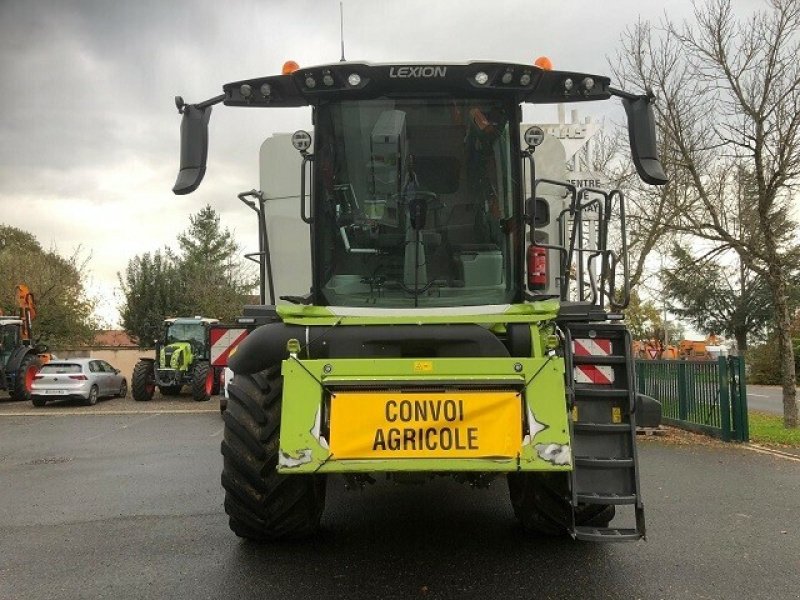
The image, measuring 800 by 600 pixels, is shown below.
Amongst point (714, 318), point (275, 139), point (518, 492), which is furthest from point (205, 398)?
point (714, 318)

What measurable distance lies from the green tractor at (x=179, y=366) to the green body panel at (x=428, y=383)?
17685 mm

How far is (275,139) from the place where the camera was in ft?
22.8

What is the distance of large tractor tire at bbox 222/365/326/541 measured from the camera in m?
4.72

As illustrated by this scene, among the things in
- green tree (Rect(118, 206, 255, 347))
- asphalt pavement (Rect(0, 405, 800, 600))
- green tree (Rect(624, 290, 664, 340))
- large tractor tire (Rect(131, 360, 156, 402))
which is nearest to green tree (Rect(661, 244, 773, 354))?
green tree (Rect(624, 290, 664, 340))

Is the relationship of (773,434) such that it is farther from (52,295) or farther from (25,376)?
(52,295)

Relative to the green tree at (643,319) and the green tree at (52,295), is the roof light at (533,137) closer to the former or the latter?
the green tree at (643,319)

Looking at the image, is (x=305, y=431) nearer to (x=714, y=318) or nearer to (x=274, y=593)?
(x=274, y=593)

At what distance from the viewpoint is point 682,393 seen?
514 inches

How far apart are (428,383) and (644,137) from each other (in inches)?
86.4

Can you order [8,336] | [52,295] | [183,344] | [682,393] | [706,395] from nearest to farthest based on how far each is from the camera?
[706,395], [682,393], [8,336], [183,344], [52,295]

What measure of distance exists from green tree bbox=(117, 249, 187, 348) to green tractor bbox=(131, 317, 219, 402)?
18582 millimetres

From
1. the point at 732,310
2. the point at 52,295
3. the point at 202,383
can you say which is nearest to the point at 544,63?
the point at 202,383

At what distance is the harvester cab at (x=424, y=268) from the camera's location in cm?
456

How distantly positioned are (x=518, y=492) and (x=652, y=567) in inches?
38.2
